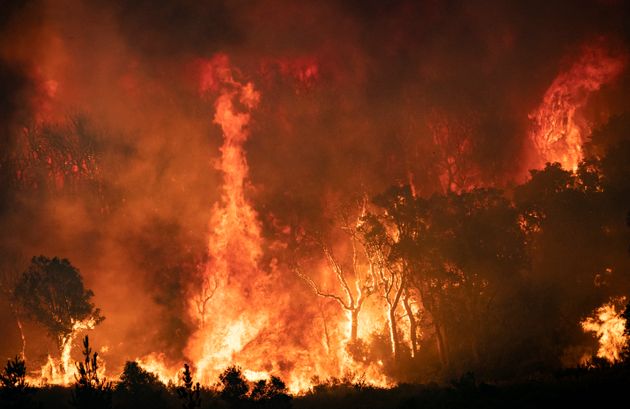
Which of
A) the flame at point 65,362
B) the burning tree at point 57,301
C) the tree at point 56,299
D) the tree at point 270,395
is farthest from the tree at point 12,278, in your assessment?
the tree at point 270,395

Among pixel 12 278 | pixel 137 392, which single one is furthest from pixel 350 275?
pixel 12 278

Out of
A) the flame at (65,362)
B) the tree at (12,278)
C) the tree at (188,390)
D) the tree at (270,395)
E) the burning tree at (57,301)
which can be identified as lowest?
the tree at (270,395)

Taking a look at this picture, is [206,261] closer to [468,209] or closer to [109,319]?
[109,319]

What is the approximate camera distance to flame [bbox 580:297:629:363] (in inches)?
1058

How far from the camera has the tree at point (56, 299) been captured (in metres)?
42.7

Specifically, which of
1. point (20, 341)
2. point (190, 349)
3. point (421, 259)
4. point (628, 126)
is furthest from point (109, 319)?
point (628, 126)

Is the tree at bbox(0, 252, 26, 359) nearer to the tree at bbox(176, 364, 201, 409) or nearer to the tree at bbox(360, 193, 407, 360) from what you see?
the tree at bbox(360, 193, 407, 360)

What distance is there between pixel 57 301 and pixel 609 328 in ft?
162

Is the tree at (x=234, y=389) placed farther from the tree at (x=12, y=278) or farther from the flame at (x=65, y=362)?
the tree at (x=12, y=278)

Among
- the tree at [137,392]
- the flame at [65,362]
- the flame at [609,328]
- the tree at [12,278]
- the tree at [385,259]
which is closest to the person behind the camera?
the tree at [137,392]

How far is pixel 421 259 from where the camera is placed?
37.0 metres

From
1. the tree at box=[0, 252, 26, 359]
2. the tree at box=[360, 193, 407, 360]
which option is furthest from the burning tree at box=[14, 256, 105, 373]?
the tree at box=[360, 193, 407, 360]

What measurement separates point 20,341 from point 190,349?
22967 millimetres

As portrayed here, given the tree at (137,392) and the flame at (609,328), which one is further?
the flame at (609,328)
